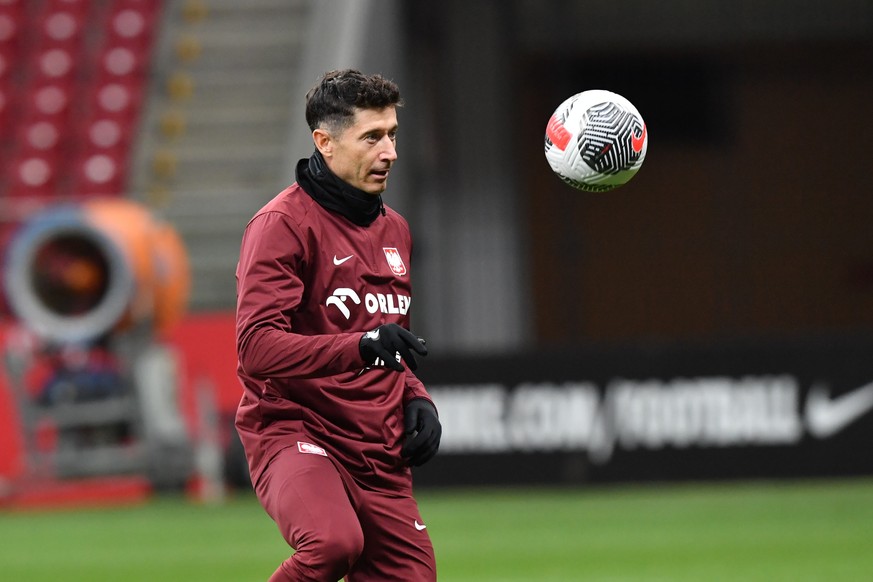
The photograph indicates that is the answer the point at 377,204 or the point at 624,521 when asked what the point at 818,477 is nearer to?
the point at 624,521

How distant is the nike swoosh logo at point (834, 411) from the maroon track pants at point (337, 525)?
878 centimetres

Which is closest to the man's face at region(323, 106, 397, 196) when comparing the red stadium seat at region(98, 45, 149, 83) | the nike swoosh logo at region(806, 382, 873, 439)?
the nike swoosh logo at region(806, 382, 873, 439)

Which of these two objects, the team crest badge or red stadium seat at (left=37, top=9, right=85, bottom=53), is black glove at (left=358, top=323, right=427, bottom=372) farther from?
red stadium seat at (left=37, top=9, right=85, bottom=53)

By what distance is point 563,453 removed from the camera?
1370 cm

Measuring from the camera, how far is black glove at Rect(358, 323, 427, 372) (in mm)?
4613

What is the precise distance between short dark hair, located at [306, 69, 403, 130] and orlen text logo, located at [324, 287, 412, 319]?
54 cm

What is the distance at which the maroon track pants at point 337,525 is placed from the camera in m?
4.68

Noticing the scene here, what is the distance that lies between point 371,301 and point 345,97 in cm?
66

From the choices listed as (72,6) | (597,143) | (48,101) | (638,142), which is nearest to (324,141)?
(597,143)

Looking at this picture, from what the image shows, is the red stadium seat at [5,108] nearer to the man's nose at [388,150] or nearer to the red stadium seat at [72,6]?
the red stadium seat at [72,6]

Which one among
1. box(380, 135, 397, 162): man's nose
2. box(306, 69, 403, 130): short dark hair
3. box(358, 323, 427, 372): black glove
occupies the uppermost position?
box(306, 69, 403, 130): short dark hair

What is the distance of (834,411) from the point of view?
13.4 m

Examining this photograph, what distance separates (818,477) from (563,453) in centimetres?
221

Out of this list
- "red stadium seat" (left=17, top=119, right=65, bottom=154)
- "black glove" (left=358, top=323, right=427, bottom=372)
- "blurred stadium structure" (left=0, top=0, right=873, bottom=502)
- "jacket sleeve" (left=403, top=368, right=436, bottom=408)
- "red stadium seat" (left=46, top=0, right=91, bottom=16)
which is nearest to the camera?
"black glove" (left=358, top=323, right=427, bottom=372)
